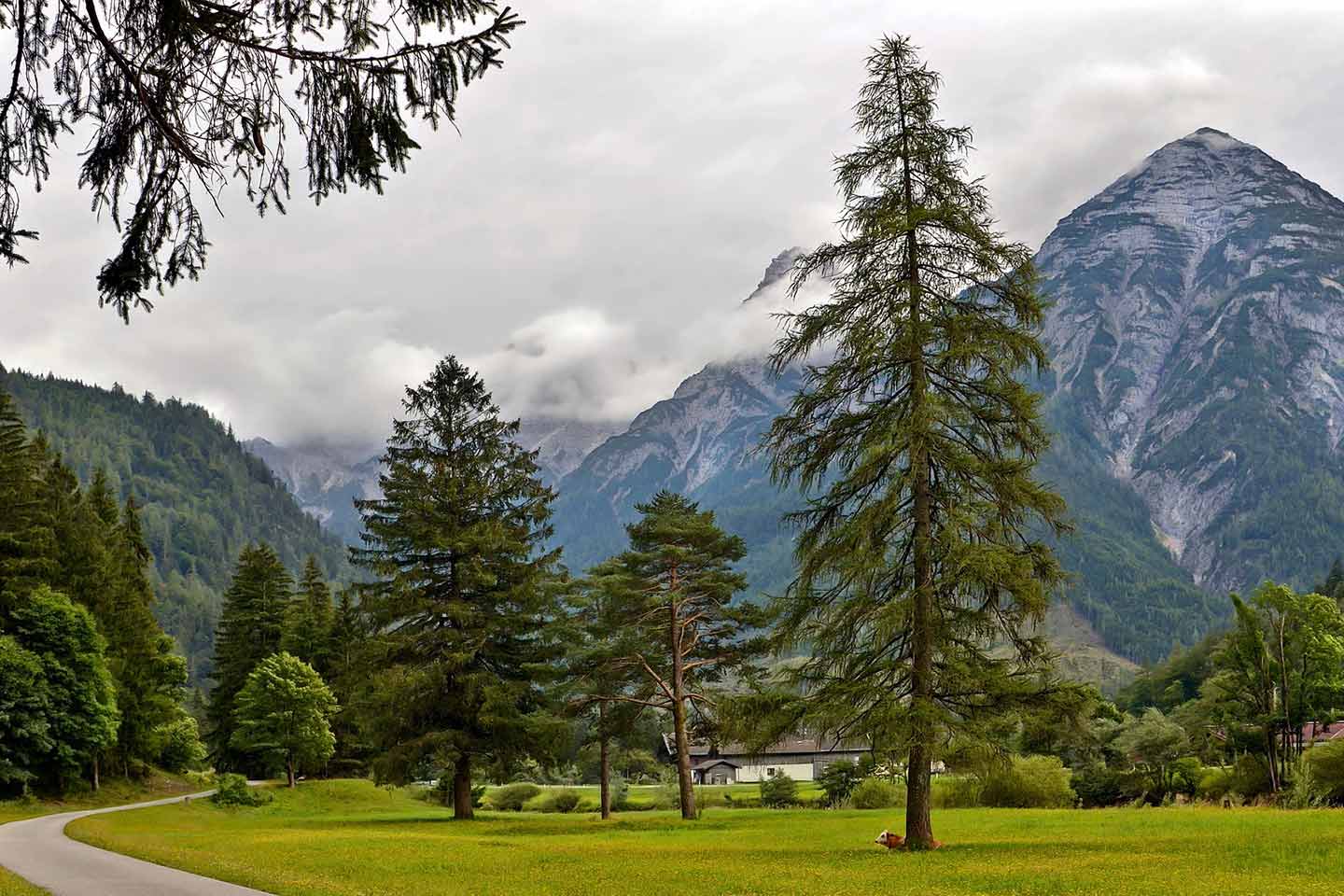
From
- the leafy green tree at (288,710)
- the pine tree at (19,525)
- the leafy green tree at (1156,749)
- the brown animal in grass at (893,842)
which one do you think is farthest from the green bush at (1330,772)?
the pine tree at (19,525)

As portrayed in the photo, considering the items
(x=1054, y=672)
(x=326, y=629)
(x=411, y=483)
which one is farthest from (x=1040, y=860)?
(x=326, y=629)

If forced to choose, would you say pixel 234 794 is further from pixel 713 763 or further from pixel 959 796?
pixel 713 763

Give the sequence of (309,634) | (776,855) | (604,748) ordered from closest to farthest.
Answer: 1. (776,855)
2. (604,748)
3. (309,634)

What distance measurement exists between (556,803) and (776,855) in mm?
41592

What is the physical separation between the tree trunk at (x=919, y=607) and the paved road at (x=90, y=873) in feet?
40.1

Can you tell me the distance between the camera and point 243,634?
68.4m

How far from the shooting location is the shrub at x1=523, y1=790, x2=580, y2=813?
59656 millimetres

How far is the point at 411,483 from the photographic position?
130 feet

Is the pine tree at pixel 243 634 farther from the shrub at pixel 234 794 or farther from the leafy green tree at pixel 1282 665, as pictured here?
the leafy green tree at pixel 1282 665

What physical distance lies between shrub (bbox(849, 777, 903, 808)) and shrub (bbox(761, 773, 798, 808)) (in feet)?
36.0

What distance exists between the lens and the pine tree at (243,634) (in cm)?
6694

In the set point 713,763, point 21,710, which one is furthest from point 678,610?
point 713,763

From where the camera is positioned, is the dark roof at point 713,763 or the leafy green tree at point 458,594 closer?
the leafy green tree at point 458,594

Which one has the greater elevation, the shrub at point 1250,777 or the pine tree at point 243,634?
the pine tree at point 243,634
